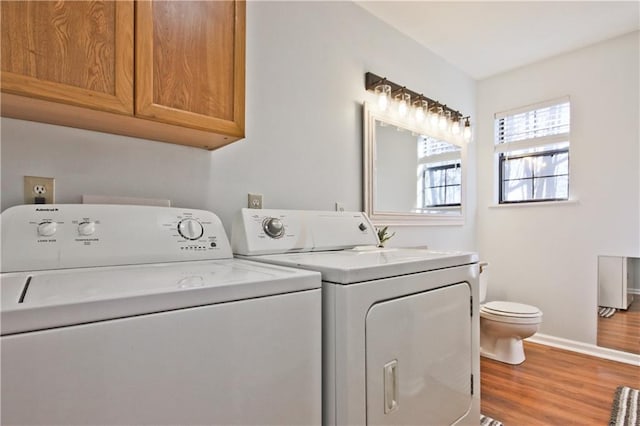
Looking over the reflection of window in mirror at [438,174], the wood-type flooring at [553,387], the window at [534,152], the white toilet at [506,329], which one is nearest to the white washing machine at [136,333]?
the wood-type flooring at [553,387]

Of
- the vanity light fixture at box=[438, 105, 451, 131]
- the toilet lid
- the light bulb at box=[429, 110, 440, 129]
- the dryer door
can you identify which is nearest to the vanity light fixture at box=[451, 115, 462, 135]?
the vanity light fixture at box=[438, 105, 451, 131]

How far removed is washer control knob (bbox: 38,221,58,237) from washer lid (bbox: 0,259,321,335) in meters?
0.13

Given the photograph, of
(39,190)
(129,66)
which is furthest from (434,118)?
(39,190)

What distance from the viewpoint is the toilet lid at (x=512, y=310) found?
8.21 ft

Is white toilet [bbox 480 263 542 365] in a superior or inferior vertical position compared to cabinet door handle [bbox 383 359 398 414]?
inferior

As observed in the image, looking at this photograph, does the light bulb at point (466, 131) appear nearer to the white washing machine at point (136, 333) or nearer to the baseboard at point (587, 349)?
the baseboard at point (587, 349)

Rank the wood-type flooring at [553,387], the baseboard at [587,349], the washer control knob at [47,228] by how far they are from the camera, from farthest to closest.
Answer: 1. the baseboard at [587,349]
2. the wood-type flooring at [553,387]
3. the washer control knob at [47,228]

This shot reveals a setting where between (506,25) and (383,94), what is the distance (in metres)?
1.11

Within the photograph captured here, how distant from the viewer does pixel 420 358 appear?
1.15 meters

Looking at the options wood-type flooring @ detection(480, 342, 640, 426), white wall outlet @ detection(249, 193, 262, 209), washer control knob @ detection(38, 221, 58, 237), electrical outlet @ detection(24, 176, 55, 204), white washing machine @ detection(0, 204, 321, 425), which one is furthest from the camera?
wood-type flooring @ detection(480, 342, 640, 426)

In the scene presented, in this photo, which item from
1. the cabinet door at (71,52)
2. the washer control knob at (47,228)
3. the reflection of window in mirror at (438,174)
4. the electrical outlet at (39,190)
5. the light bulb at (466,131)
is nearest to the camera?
the cabinet door at (71,52)

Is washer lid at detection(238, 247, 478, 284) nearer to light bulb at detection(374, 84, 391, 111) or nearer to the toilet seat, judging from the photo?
light bulb at detection(374, 84, 391, 111)

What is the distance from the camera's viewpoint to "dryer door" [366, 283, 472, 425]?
1.01 metres

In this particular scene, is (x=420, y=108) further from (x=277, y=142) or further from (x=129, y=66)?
(x=129, y=66)
